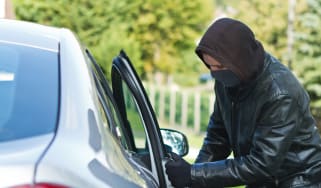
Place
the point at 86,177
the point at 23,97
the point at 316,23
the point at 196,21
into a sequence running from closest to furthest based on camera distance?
the point at 86,177 < the point at 23,97 < the point at 316,23 < the point at 196,21

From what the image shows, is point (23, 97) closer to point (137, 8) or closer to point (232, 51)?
point (232, 51)

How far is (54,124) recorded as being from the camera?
7.14 ft

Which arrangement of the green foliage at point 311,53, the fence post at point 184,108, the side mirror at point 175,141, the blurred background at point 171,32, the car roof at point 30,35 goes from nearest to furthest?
the car roof at point 30,35, the side mirror at point 175,141, the fence post at point 184,108, the green foliage at point 311,53, the blurred background at point 171,32

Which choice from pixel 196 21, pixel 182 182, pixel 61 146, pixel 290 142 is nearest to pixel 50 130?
pixel 61 146

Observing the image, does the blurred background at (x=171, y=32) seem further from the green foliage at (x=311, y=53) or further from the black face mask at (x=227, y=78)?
the black face mask at (x=227, y=78)

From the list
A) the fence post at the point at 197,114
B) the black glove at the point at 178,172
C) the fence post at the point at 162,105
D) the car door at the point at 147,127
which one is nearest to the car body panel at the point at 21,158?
the car door at the point at 147,127

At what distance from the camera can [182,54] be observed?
41.7 m

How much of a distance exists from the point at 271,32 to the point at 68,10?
9266 mm

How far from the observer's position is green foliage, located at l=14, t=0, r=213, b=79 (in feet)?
123

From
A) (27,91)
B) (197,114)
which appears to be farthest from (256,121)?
(197,114)

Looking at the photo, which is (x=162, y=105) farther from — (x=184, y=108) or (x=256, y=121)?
(x=256, y=121)

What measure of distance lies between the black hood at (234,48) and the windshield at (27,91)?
38.7 inches

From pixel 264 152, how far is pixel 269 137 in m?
0.07

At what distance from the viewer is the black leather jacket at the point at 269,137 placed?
3482mm
